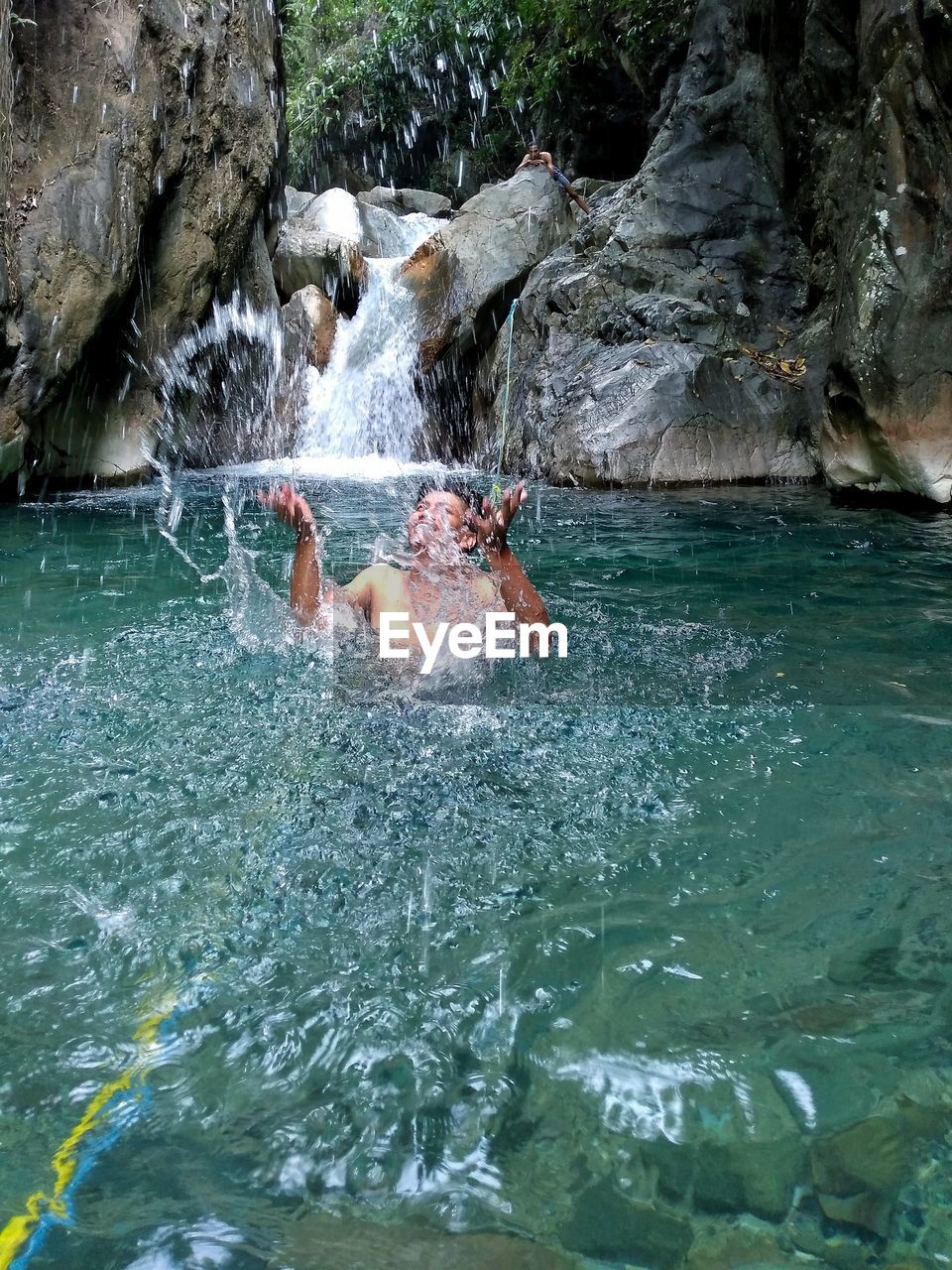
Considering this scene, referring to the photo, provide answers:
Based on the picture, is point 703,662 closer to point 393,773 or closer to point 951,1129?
point 393,773

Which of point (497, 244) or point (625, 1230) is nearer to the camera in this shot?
point (625, 1230)

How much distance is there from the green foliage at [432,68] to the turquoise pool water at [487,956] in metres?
15.3

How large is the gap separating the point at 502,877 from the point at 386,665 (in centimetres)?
152

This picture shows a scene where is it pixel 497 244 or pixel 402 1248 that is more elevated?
pixel 497 244

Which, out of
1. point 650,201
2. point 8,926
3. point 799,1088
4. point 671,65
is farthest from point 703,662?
point 671,65

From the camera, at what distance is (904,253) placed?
8234 mm

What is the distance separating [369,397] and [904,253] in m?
7.86

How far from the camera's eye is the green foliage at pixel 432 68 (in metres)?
17.1

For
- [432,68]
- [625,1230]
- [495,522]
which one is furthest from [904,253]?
[432,68]

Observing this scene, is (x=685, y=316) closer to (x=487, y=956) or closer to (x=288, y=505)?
(x=288, y=505)

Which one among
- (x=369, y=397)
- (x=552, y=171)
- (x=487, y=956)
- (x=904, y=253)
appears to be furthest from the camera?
(x=552, y=171)

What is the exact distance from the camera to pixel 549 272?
40.4ft

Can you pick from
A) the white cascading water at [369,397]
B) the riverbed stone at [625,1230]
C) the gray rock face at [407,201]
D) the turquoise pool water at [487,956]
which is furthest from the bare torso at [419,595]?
the gray rock face at [407,201]

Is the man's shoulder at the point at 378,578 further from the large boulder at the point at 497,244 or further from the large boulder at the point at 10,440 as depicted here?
the large boulder at the point at 497,244
